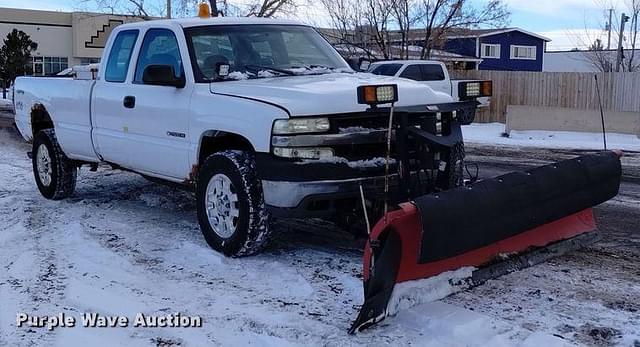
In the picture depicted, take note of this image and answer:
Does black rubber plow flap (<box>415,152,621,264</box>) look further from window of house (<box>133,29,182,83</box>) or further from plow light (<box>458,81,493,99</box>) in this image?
window of house (<box>133,29,182,83</box>)

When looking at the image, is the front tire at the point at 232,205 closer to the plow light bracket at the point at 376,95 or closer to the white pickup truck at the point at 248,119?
the white pickup truck at the point at 248,119

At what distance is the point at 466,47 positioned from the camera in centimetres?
4866

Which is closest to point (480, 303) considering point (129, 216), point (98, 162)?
point (129, 216)

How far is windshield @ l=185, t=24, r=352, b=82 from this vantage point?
6473 mm

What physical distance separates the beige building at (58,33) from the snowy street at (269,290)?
50473 mm

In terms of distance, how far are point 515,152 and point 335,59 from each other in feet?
29.5

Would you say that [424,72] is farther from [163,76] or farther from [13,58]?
[13,58]

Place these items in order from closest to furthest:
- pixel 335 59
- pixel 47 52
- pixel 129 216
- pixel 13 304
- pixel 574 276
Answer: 1. pixel 13 304
2. pixel 574 276
3. pixel 335 59
4. pixel 129 216
5. pixel 47 52

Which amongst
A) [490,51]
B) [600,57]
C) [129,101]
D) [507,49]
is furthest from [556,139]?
[507,49]

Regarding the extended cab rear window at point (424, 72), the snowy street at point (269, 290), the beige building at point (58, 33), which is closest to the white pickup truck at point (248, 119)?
the snowy street at point (269, 290)

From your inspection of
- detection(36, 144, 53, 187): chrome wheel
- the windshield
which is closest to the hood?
the windshield

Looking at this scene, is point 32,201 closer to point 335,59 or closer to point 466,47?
point 335,59

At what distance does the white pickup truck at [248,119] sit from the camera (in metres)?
5.40

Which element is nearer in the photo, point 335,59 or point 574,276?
point 574,276
